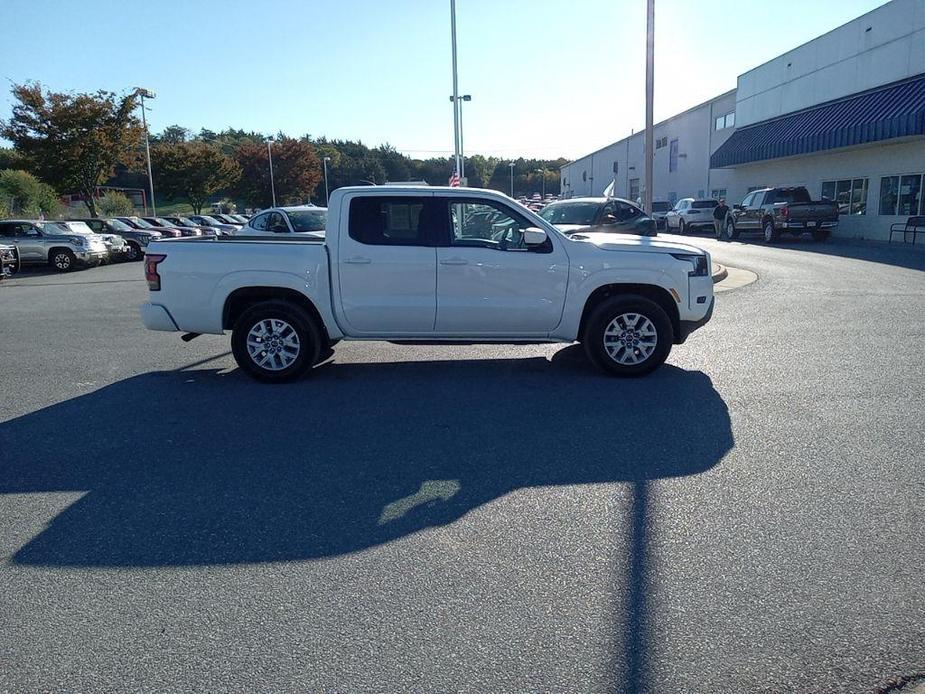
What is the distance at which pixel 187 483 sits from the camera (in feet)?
16.1

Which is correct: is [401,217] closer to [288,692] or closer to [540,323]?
[540,323]

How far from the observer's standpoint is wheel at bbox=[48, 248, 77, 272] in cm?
2328

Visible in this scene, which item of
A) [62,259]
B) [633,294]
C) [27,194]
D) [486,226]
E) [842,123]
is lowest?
[62,259]

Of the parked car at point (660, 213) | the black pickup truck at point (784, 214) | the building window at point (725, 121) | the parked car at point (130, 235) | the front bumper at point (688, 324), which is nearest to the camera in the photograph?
the front bumper at point (688, 324)

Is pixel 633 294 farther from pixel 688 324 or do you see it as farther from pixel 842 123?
pixel 842 123

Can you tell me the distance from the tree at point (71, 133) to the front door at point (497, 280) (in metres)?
31.2

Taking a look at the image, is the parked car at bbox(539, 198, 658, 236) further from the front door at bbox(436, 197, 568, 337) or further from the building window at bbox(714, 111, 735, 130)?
the building window at bbox(714, 111, 735, 130)

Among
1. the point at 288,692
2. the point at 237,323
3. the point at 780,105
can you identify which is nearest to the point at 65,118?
the point at 237,323

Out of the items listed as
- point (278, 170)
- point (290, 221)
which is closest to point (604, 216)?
point (290, 221)

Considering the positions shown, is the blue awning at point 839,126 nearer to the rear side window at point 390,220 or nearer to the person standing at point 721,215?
the person standing at point 721,215

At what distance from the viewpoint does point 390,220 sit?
7.54 m

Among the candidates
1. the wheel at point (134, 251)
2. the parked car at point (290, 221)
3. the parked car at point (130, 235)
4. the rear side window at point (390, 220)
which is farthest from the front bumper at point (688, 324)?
the wheel at point (134, 251)

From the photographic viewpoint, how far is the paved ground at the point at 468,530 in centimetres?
302

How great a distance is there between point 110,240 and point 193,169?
33170 mm
